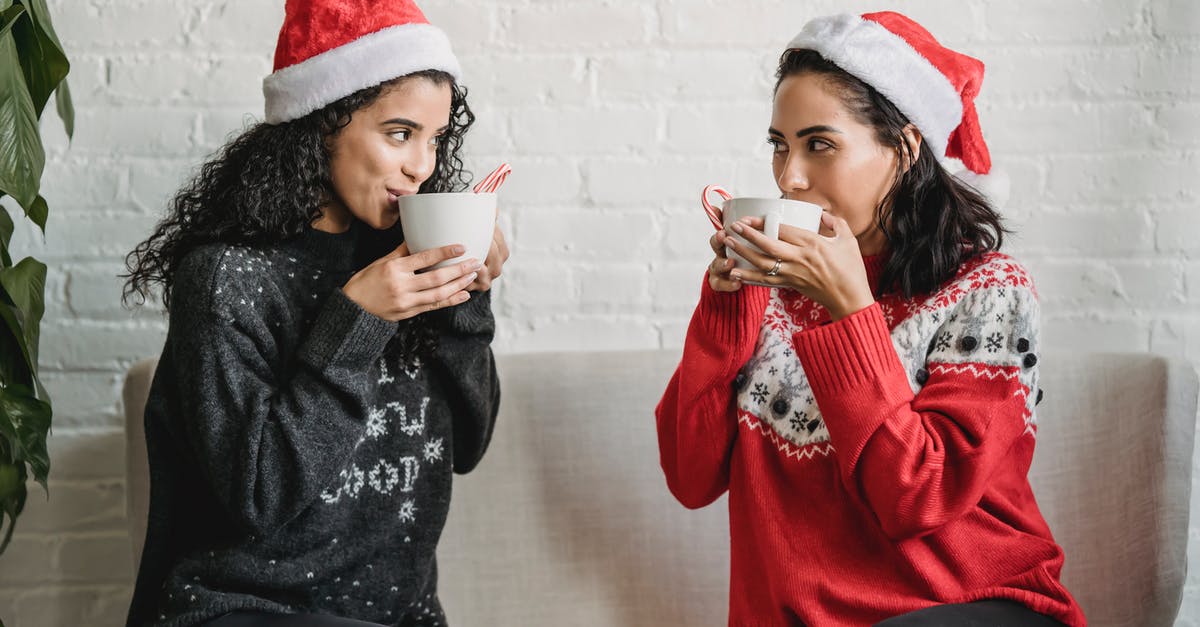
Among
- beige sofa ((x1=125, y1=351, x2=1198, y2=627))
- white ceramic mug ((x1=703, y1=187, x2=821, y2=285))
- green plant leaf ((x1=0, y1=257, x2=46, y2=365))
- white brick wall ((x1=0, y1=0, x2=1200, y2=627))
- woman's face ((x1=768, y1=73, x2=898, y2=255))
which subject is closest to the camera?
white ceramic mug ((x1=703, y1=187, x2=821, y2=285))

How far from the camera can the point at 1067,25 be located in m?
1.66

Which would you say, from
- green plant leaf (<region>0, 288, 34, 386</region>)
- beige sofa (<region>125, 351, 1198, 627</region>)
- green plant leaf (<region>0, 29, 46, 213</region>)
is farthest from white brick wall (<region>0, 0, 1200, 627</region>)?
green plant leaf (<region>0, 29, 46, 213</region>)

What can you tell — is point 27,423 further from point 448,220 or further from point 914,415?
point 914,415

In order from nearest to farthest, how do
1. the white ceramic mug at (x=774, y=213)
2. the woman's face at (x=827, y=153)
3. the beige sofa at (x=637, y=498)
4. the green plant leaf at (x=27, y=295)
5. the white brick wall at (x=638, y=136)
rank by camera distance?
the white ceramic mug at (x=774, y=213) → the woman's face at (x=827, y=153) → the green plant leaf at (x=27, y=295) → the beige sofa at (x=637, y=498) → the white brick wall at (x=638, y=136)

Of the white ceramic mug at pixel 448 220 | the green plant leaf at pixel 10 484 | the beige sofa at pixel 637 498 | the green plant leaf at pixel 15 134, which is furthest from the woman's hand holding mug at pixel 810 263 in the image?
the green plant leaf at pixel 10 484

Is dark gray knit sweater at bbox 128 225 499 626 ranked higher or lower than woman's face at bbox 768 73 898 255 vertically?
lower

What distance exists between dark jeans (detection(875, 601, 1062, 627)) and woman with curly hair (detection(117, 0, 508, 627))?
583 millimetres

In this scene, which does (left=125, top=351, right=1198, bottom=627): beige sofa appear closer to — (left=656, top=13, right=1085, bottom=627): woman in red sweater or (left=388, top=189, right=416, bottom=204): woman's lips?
(left=656, top=13, right=1085, bottom=627): woman in red sweater

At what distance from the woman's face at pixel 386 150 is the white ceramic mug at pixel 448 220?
0.31 ft

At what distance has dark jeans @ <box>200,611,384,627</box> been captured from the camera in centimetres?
109

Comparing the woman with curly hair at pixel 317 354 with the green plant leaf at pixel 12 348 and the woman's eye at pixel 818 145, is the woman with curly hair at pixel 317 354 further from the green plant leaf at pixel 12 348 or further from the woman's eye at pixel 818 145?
the woman's eye at pixel 818 145

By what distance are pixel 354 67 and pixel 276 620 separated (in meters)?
0.61

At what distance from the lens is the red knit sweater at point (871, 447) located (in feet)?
3.54

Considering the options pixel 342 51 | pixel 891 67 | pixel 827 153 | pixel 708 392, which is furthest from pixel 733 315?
pixel 342 51
